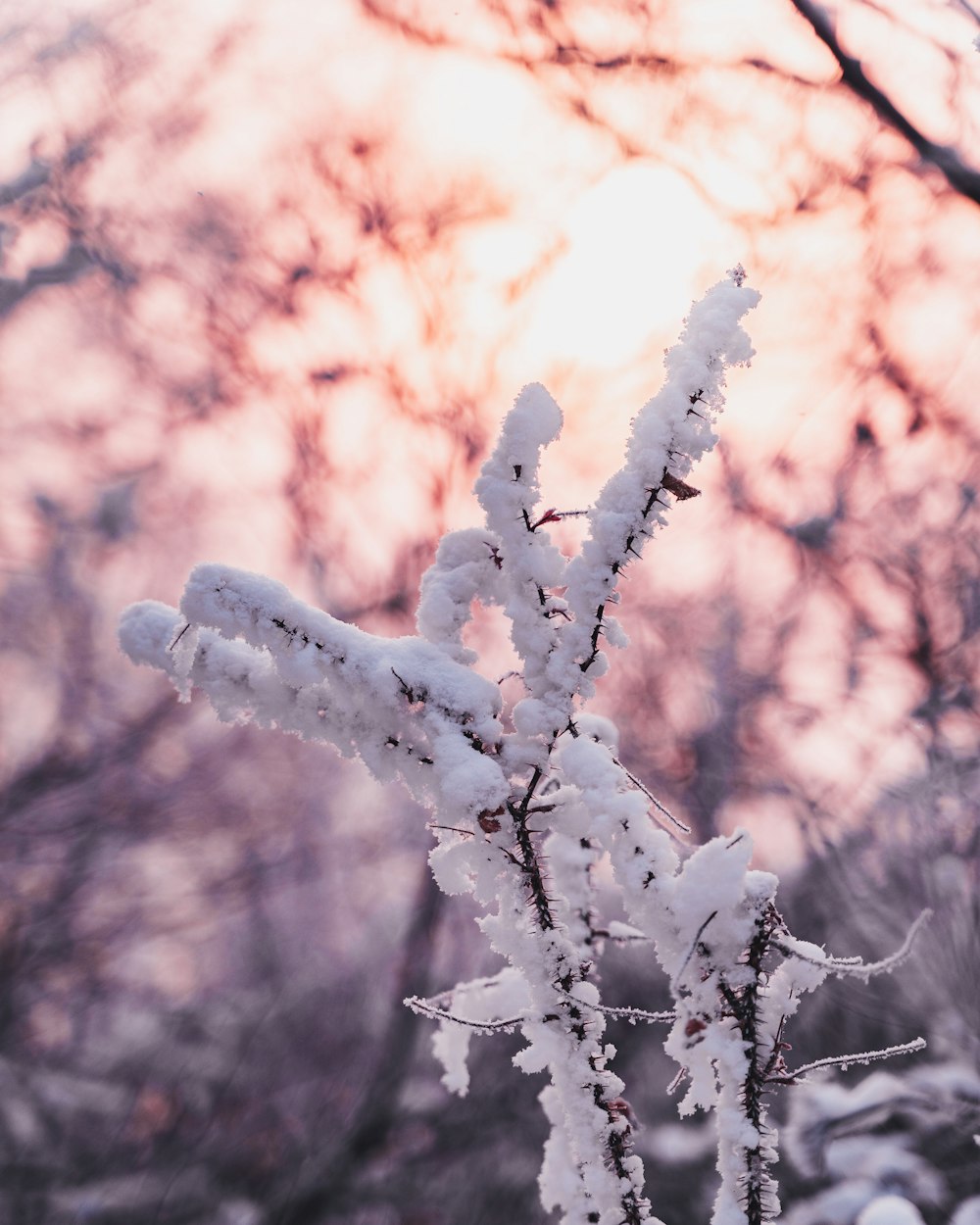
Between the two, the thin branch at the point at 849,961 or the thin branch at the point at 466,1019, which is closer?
the thin branch at the point at 849,961

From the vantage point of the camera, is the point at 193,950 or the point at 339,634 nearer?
the point at 339,634

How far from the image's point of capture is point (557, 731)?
1594 mm

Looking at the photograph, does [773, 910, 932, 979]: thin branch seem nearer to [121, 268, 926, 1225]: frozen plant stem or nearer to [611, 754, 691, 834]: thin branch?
[121, 268, 926, 1225]: frozen plant stem

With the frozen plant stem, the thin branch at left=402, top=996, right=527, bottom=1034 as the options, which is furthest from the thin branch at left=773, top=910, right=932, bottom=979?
the thin branch at left=402, top=996, right=527, bottom=1034

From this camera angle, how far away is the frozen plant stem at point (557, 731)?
4.89 ft

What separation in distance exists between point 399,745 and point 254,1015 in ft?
16.5

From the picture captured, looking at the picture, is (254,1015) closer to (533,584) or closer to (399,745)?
(399,745)

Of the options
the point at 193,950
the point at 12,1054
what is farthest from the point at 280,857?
the point at 12,1054

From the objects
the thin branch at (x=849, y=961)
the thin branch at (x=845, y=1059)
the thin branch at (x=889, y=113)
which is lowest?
the thin branch at (x=845, y=1059)

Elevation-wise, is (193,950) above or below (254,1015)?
above

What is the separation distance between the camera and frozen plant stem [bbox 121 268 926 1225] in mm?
1489

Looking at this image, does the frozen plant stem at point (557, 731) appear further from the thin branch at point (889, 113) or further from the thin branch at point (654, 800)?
the thin branch at point (889, 113)

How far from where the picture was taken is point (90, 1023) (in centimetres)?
523

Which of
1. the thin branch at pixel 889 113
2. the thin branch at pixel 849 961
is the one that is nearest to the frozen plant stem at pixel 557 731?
the thin branch at pixel 849 961
